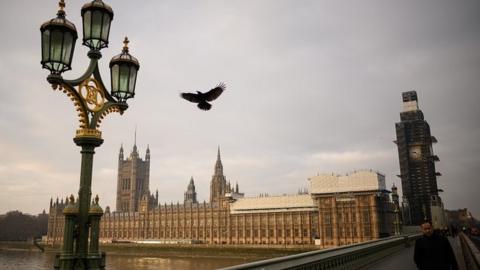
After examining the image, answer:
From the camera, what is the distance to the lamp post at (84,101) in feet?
19.3

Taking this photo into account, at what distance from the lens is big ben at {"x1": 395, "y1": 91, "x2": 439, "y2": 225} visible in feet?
445

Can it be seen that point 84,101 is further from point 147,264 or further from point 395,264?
point 147,264

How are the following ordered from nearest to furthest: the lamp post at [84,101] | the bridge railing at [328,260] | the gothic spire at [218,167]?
the lamp post at [84,101], the bridge railing at [328,260], the gothic spire at [218,167]

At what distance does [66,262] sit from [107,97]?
9.85 feet

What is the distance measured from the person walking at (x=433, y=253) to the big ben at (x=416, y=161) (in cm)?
14106

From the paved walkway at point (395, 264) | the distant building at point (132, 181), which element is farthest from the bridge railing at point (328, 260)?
the distant building at point (132, 181)

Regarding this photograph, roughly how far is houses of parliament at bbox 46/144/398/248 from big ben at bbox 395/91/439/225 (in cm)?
4974

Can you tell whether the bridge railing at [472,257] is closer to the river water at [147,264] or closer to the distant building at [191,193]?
the river water at [147,264]

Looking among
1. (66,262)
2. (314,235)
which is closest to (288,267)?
(66,262)

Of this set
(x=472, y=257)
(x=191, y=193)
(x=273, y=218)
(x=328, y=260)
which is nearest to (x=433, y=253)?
(x=328, y=260)

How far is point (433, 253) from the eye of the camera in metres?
6.64

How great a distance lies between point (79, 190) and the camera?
6188 millimetres

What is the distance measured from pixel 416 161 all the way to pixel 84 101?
5847 inches

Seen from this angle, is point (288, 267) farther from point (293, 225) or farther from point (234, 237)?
point (234, 237)
